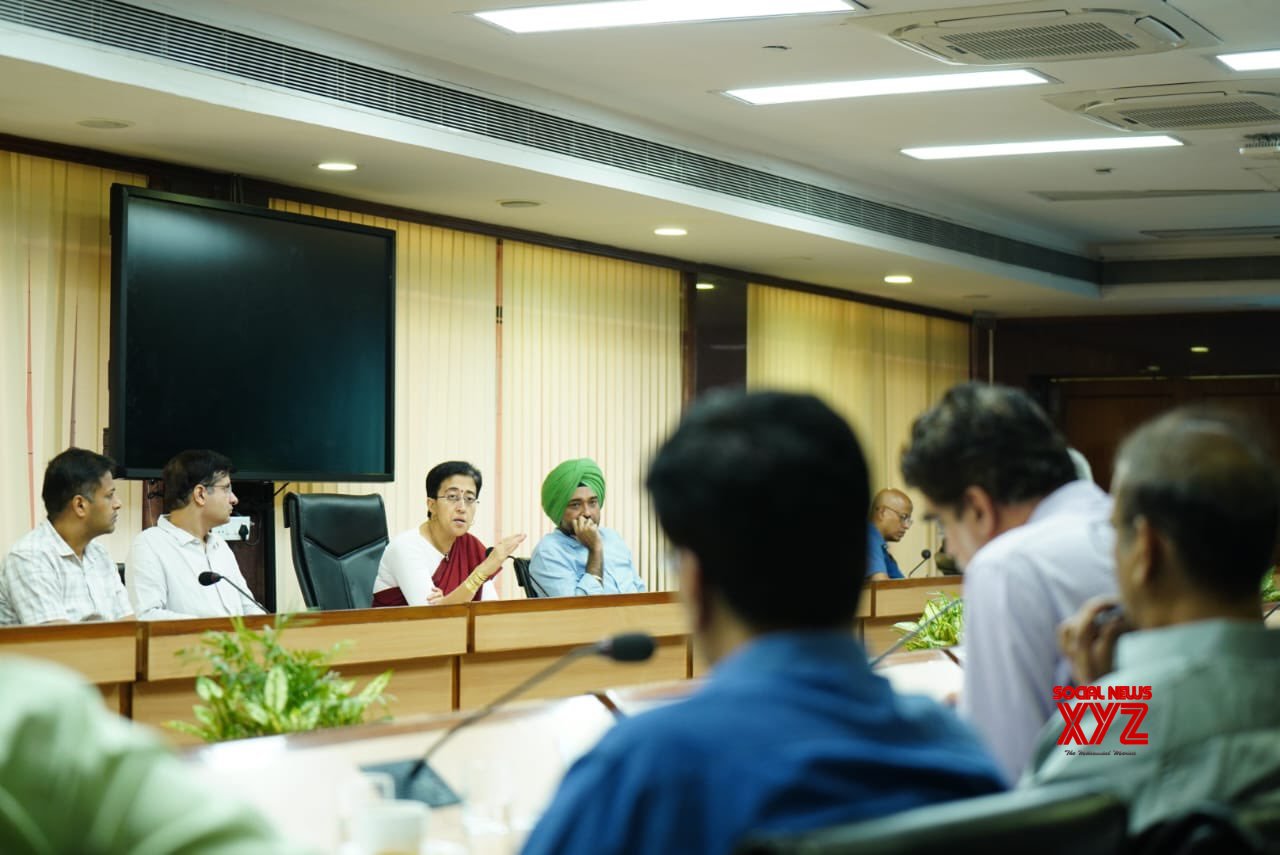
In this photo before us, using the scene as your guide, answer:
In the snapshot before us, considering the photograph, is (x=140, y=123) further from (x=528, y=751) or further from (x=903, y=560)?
(x=903, y=560)

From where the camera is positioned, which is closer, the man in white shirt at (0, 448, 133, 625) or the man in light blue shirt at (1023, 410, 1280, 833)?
the man in light blue shirt at (1023, 410, 1280, 833)

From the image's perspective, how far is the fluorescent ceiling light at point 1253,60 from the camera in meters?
5.92

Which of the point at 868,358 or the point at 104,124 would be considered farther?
the point at 868,358

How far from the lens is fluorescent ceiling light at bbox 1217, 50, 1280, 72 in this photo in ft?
19.4

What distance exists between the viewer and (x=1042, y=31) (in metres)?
5.43

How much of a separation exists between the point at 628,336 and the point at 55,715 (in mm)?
8155

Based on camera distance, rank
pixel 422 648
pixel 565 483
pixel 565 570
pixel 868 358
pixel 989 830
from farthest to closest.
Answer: pixel 868 358, pixel 565 483, pixel 565 570, pixel 422 648, pixel 989 830

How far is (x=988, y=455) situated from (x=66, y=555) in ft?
11.5

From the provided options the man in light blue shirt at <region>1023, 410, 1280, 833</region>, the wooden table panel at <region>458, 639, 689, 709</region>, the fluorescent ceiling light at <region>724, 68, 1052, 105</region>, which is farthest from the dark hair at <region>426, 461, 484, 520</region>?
the man in light blue shirt at <region>1023, 410, 1280, 833</region>

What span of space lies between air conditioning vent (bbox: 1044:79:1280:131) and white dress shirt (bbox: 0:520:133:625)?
13.5 feet

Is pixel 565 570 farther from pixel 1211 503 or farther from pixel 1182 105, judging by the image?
pixel 1211 503

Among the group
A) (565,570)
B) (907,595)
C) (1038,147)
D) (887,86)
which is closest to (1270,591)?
(907,595)

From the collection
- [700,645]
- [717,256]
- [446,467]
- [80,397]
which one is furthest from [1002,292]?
[700,645]

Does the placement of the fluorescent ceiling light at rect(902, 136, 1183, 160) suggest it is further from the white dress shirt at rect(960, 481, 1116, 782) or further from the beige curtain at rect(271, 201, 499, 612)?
the white dress shirt at rect(960, 481, 1116, 782)
